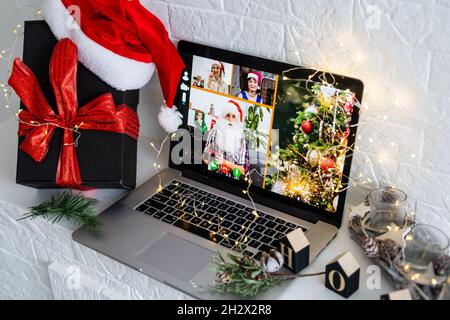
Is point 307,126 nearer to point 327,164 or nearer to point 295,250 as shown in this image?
point 327,164

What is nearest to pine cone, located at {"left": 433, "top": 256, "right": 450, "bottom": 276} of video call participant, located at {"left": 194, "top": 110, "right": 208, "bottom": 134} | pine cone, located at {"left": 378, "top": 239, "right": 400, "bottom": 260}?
pine cone, located at {"left": 378, "top": 239, "right": 400, "bottom": 260}

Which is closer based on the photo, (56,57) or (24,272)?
(56,57)

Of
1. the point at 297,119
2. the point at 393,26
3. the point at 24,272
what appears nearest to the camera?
the point at 393,26

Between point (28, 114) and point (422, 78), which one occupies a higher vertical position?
point (422, 78)

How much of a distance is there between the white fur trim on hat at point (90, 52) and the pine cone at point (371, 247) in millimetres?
550

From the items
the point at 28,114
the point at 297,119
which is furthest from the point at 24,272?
the point at 297,119

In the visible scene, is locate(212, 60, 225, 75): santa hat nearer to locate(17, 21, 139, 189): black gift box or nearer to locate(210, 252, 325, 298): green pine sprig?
locate(17, 21, 139, 189): black gift box

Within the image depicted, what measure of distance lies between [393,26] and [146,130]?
0.65 meters

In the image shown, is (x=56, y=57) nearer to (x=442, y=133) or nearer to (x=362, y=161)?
(x=362, y=161)

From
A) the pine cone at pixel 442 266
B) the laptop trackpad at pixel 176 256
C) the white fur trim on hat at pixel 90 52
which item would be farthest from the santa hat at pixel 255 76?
the pine cone at pixel 442 266

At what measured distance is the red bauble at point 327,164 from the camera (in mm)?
1076

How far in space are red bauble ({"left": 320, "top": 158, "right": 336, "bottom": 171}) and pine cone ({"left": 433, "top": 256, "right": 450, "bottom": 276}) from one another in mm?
259

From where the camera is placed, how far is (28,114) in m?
1.14

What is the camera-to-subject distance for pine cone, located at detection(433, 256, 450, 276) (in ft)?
2.95
